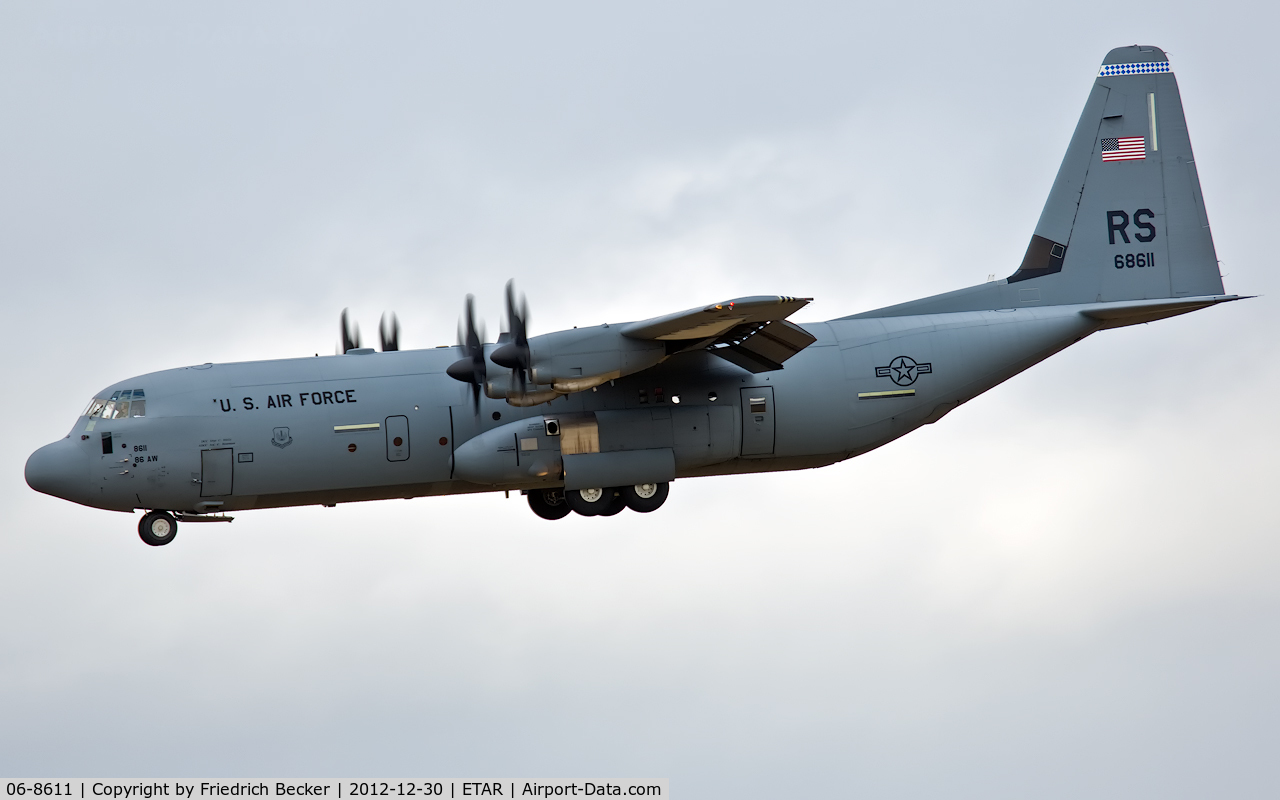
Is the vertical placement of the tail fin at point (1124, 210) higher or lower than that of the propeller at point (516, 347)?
higher

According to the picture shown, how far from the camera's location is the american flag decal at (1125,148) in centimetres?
2873

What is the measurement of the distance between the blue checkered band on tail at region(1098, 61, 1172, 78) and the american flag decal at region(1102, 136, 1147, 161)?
129cm

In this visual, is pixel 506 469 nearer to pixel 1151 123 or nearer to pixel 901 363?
pixel 901 363

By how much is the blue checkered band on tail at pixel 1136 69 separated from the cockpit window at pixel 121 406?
19.0 metres

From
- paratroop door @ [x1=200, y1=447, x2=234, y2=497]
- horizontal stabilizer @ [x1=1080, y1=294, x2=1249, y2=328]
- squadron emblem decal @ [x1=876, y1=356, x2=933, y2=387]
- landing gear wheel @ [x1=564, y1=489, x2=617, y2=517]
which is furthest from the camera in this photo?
horizontal stabilizer @ [x1=1080, y1=294, x2=1249, y2=328]

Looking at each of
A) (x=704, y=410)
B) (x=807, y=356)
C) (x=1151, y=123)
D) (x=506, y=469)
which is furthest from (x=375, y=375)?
(x=1151, y=123)

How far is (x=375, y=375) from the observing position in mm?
25000

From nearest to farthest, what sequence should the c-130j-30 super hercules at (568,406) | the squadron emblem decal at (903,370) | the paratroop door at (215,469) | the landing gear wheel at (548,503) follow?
the c-130j-30 super hercules at (568,406) < the paratroop door at (215,469) < the squadron emblem decal at (903,370) < the landing gear wheel at (548,503)

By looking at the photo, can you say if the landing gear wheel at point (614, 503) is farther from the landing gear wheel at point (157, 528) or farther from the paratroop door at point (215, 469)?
the landing gear wheel at point (157, 528)

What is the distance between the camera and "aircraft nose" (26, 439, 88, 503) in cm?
2406

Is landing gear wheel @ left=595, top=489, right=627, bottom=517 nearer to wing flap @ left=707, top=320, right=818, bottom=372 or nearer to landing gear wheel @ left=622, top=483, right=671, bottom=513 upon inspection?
landing gear wheel @ left=622, top=483, right=671, bottom=513

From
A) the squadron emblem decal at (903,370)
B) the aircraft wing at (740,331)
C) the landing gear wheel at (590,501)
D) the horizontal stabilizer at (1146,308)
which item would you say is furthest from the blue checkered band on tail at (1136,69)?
the landing gear wheel at (590,501)

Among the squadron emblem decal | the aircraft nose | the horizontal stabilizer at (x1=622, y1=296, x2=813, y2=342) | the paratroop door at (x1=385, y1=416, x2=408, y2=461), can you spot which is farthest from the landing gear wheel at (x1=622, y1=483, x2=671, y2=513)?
the aircraft nose

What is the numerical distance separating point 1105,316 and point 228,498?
16107 millimetres
